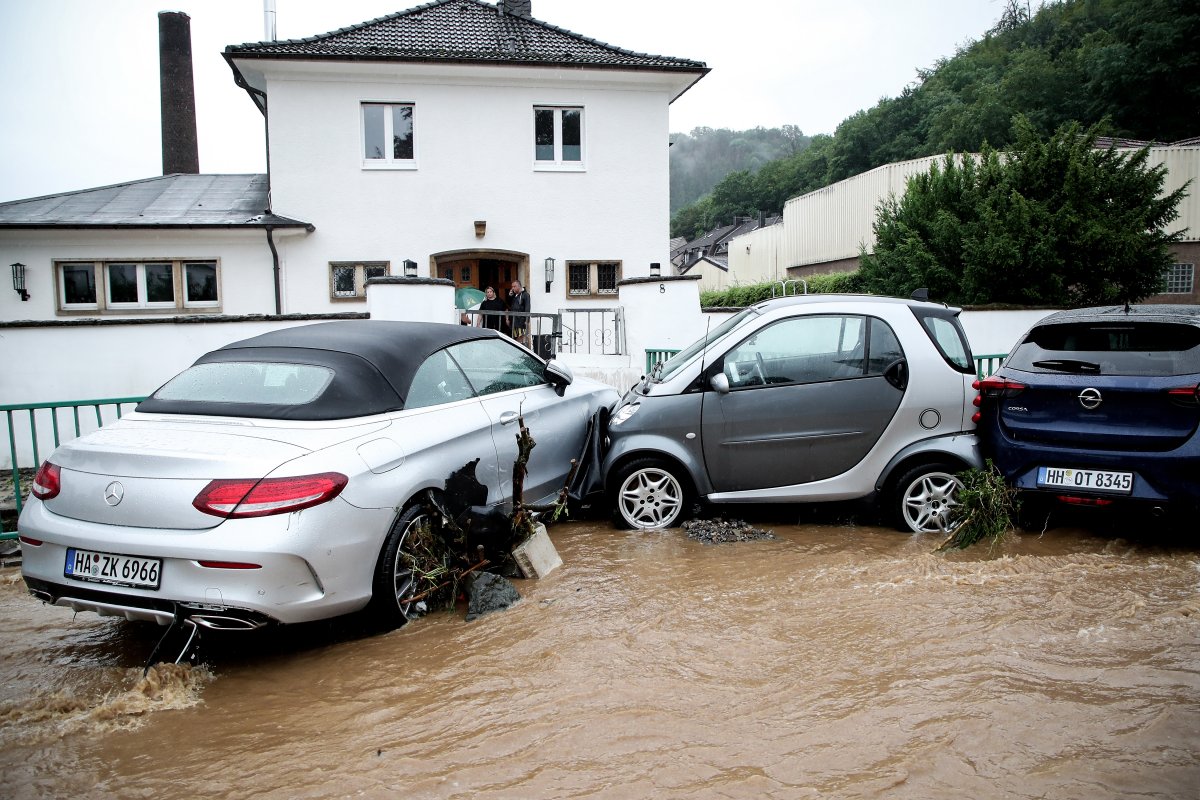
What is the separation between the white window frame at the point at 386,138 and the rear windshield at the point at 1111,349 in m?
14.0

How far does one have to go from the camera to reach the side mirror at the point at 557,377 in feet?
21.2

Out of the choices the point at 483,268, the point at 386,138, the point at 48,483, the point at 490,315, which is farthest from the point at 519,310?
the point at 48,483

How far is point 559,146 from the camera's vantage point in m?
17.9

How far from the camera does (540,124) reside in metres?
17.9

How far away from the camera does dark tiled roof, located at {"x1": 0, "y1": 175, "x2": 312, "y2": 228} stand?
16125 mm

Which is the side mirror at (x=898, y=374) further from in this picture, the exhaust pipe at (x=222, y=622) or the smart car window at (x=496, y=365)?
the exhaust pipe at (x=222, y=622)

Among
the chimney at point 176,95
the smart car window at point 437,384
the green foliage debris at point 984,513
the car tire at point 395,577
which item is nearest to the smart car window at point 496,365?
the smart car window at point 437,384

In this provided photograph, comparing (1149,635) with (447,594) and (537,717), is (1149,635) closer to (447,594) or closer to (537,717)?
(537,717)

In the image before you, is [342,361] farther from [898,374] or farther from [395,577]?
[898,374]

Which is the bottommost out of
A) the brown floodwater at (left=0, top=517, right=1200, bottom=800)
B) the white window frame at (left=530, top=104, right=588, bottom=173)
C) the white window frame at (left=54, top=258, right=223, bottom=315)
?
the brown floodwater at (left=0, top=517, right=1200, bottom=800)

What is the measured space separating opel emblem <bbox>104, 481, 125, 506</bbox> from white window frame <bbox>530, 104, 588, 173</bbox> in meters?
14.8

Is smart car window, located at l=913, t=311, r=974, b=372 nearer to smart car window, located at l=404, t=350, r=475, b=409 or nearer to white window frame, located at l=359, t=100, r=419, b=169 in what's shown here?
smart car window, located at l=404, t=350, r=475, b=409

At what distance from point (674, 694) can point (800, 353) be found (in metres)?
3.47

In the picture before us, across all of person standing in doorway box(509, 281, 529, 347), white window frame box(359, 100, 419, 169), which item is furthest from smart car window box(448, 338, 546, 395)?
white window frame box(359, 100, 419, 169)
